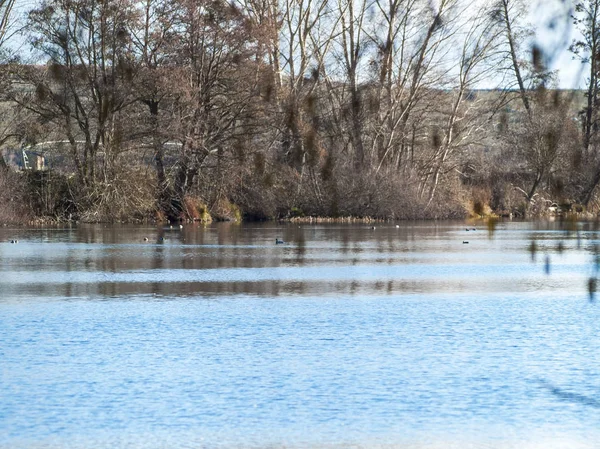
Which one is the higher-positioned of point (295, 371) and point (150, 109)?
point (150, 109)

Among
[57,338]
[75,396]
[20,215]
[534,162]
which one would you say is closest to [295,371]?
[75,396]

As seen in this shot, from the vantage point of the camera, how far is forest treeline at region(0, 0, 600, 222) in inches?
1677

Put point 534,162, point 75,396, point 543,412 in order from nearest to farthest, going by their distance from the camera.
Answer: point 543,412 → point 75,396 → point 534,162

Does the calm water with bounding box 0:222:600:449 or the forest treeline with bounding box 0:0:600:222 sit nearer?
the calm water with bounding box 0:222:600:449

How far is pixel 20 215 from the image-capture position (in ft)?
138

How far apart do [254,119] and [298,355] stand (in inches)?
1376

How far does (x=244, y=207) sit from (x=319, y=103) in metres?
6.52

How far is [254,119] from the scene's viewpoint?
4450 cm

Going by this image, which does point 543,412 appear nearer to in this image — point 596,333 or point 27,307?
point 596,333

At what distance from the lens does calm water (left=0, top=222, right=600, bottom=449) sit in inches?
287

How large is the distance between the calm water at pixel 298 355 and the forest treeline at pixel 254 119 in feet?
75.3

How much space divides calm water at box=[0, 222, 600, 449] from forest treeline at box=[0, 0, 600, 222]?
22.9 m

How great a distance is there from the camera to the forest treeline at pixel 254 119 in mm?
42594

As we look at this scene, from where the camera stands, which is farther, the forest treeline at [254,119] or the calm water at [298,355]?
the forest treeline at [254,119]
